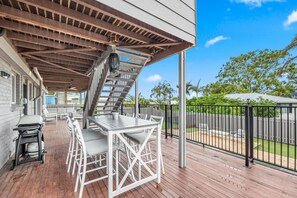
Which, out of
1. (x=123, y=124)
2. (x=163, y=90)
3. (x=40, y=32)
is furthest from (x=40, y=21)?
(x=163, y=90)

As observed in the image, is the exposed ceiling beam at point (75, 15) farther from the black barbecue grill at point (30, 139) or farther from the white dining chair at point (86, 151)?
the black barbecue grill at point (30, 139)

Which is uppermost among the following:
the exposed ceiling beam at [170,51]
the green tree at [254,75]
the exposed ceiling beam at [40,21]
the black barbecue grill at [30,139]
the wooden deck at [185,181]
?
the green tree at [254,75]

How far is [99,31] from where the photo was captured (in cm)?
279

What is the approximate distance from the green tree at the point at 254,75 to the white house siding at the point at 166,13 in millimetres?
13917

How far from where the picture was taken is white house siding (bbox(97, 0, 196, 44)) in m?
1.91

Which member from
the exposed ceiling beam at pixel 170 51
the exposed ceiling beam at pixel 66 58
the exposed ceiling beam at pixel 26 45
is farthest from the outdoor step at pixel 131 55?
the exposed ceiling beam at pixel 66 58

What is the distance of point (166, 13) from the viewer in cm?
230

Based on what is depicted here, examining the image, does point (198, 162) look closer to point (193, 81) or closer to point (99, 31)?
point (99, 31)

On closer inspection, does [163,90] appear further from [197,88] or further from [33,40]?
[33,40]

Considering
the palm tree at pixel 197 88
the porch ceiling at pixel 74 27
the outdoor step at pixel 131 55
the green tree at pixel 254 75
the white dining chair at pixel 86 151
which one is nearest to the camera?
the porch ceiling at pixel 74 27

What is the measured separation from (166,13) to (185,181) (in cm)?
261

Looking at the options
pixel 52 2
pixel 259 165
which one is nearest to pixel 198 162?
pixel 259 165

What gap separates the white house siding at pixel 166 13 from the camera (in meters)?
1.91

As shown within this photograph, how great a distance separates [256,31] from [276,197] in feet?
73.1
